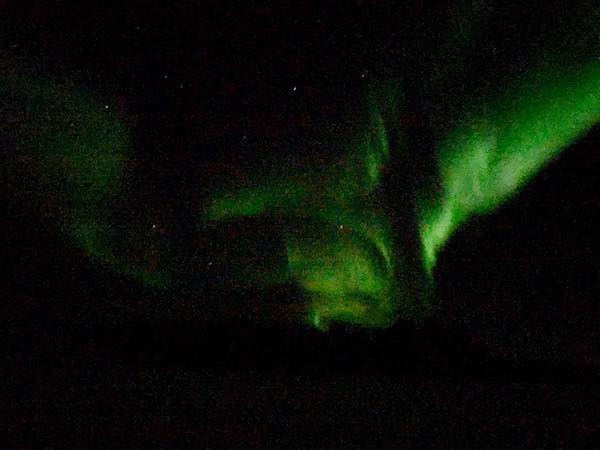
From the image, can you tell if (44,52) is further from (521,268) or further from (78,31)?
(521,268)

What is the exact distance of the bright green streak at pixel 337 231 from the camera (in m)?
0.76

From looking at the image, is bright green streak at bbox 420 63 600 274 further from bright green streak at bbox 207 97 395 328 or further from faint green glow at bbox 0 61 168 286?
faint green glow at bbox 0 61 168 286

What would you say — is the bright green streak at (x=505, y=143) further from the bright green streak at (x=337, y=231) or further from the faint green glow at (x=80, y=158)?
the faint green glow at (x=80, y=158)

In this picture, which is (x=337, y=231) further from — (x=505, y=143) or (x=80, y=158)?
(x=80, y=158)

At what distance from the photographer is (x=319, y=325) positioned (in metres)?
0.75

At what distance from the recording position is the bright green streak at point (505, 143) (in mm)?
700

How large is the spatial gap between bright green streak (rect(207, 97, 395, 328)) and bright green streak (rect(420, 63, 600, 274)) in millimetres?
69

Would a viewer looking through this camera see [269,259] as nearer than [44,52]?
No

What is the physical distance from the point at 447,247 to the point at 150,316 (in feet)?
1.28

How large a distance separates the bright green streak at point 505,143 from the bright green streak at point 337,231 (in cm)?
7

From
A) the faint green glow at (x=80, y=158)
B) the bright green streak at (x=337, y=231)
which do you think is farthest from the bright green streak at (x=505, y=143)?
the faint green glow at (x=80, y=158)

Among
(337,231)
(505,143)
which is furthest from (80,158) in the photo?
(505,143)

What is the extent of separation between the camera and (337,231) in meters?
0.79

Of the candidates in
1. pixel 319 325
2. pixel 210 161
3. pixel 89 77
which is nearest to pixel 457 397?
pixel 319 325
